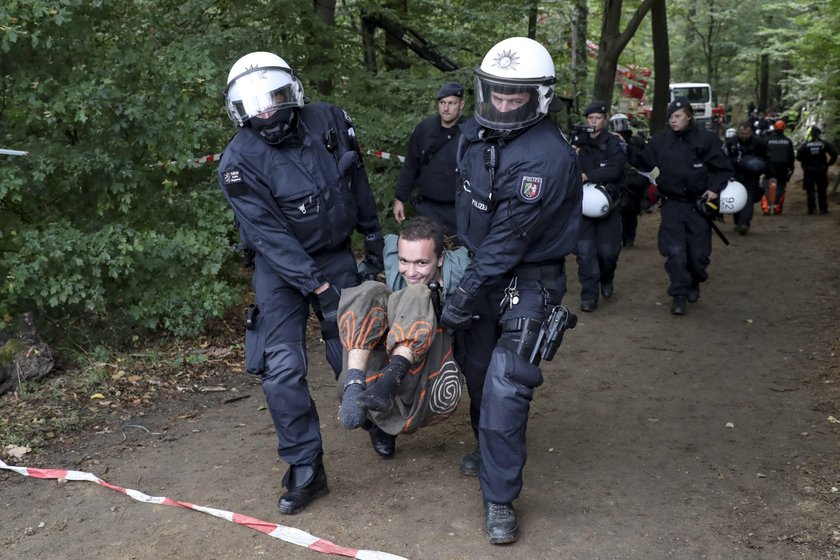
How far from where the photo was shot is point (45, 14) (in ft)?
20.0

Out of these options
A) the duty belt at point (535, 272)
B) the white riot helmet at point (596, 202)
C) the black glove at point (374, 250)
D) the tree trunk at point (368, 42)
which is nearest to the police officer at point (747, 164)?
the white riot helmet at point (596, 202)

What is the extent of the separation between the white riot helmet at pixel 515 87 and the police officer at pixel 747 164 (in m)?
9.39

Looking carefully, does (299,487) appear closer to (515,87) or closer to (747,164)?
(515,87)

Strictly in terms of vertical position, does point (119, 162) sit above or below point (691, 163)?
above

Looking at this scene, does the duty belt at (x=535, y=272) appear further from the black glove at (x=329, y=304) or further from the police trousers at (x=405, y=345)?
the black glove at (x=329, y=304)

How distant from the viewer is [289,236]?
4.32 meters

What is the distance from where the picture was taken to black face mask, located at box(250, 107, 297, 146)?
14.1 ft

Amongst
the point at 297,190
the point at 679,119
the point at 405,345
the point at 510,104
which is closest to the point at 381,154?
the point at 679,119

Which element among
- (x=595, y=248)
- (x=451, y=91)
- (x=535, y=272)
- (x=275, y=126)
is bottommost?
(x=595, y=248)

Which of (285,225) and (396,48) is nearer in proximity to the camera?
(285,225)

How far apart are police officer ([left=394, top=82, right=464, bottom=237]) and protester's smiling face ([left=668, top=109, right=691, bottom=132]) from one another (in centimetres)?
219

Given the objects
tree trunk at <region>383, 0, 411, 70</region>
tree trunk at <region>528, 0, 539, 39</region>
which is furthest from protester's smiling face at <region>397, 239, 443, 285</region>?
tree trunk at <region>528, 0, 539, 39</region>

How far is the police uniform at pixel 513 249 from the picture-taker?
12.9 feet

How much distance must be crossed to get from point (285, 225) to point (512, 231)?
1166mm
